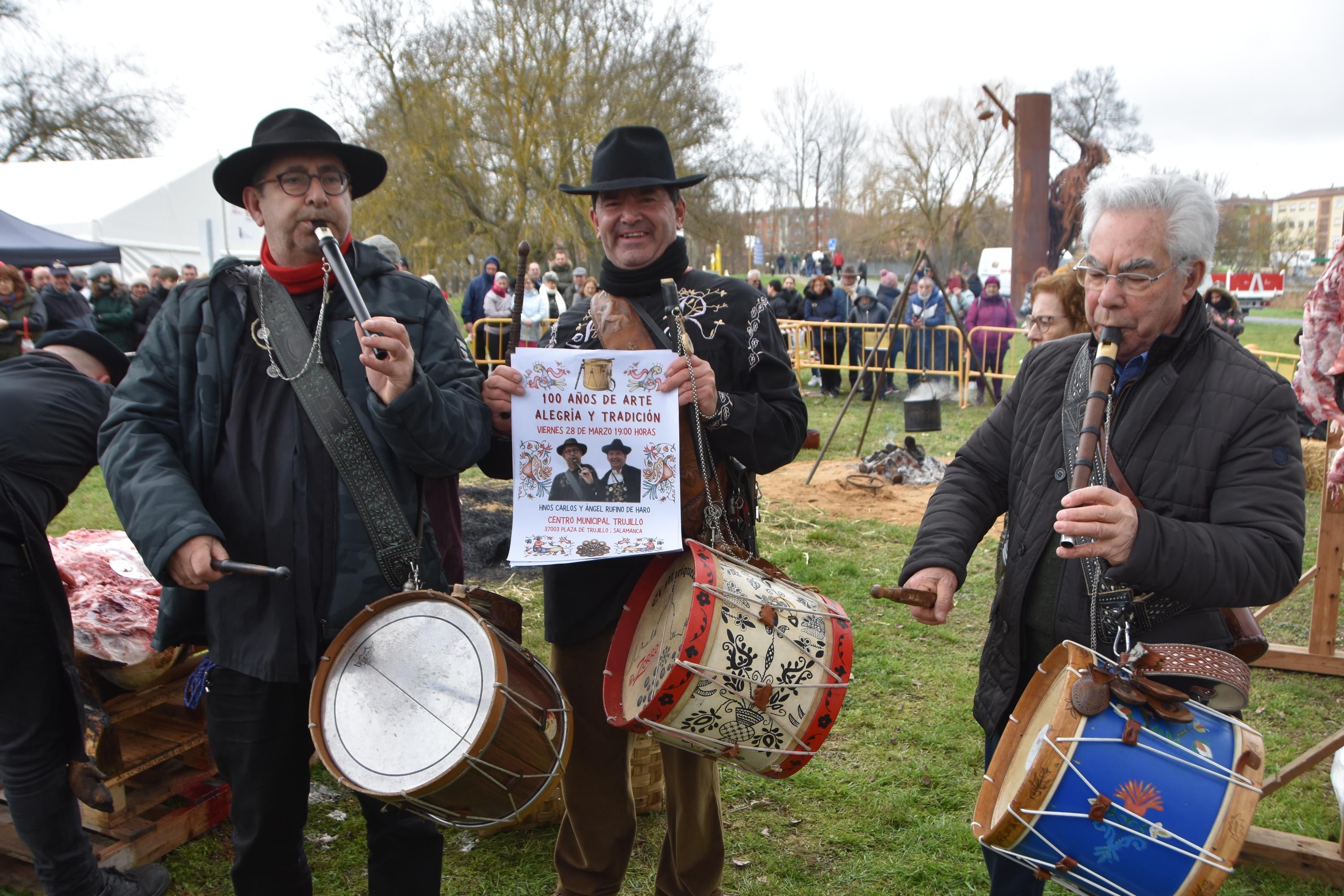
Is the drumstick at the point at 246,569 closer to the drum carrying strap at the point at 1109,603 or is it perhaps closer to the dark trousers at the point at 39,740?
the dark trousers at the point at 39,740

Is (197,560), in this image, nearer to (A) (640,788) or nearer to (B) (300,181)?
(B) (300,181)

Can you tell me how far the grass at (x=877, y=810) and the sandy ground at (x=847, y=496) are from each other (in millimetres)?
2286

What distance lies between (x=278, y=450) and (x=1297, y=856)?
3.32m

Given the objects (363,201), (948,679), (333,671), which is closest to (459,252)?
(363,201)

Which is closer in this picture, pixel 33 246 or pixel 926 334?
pixel 33 246

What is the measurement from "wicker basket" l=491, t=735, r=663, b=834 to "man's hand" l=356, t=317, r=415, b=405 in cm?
173

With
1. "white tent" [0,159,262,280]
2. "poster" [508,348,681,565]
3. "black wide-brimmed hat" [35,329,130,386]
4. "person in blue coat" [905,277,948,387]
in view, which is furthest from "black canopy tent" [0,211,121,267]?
"person in blue coat" [905,277,948,387]

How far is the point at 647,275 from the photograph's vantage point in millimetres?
2455

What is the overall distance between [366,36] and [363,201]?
3966 millimetres

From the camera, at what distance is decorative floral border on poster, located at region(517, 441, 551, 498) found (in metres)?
2.25

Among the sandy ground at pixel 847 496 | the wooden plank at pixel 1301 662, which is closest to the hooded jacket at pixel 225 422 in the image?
the wooden plank at pixel 1301 662

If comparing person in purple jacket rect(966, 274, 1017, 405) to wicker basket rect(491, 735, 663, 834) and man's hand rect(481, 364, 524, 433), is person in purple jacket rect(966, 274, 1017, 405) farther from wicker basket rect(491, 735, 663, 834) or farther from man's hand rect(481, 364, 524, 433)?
man's hand rect(481, 364, 524, 433)

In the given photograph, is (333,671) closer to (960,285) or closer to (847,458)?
(847,458)

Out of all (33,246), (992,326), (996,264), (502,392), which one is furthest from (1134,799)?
(996,264)
